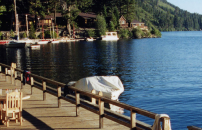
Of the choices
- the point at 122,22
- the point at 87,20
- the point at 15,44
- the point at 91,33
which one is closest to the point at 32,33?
the point at 15,44

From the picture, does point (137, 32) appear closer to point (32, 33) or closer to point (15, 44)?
point (32, 33)

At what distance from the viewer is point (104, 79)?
2152 cm

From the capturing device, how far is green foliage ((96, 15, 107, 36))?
393 feet

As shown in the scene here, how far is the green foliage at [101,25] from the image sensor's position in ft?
393

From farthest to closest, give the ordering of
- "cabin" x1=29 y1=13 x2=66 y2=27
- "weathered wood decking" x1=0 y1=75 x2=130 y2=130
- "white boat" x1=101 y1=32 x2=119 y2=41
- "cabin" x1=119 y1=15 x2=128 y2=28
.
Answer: "cabin" x1=119 y1=15 x2=128 y2=28 → "white boat" x1=101 y1=32 x2=119 y2=41 → "cabin" x1=29 y1=13 x2=66 y2=27 → "weathered wood decking" x1=0 y1=75 x2=130 y2=130

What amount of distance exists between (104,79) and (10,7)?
92855mm

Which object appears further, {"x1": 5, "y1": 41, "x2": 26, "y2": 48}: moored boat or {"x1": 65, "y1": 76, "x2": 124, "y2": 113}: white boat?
{"x1": 5, "y1": 41, "x2": 26, "y2": 48}: moored boat

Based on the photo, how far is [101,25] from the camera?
12150 centimetres

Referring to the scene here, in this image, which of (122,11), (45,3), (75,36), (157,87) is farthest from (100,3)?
(157,87)

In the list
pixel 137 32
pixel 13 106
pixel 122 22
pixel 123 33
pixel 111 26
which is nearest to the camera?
pixel 13 106

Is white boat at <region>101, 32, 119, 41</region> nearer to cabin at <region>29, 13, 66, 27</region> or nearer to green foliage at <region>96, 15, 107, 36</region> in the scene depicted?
green foliage at <region>96, 15, 107, 36</region>

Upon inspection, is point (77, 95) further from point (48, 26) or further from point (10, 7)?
point (48, 26)

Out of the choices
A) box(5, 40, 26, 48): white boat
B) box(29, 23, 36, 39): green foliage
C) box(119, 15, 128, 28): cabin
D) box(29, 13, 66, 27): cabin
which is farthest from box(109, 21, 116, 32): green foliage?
box(5, 40, 26, 48): white boat

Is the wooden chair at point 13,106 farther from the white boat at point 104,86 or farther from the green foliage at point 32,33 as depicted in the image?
Result: the green foliage at point 32,33
